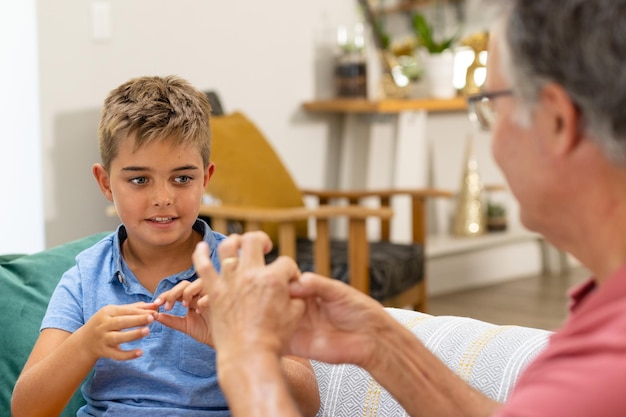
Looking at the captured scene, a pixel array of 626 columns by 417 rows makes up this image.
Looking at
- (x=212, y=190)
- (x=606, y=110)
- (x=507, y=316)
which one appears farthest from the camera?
(x=507, y=316)

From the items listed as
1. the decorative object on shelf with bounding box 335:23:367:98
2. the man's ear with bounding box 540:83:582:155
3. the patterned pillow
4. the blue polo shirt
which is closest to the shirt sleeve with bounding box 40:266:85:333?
the blue polo shirt

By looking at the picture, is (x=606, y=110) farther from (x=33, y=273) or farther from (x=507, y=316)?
(x=507, y=316)

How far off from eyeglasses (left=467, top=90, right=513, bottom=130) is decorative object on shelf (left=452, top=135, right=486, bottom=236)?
3.62m

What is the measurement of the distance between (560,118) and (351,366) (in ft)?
2.56

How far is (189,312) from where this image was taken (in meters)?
1.25

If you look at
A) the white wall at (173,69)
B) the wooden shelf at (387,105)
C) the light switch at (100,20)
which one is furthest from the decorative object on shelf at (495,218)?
the light switch at (100,20)

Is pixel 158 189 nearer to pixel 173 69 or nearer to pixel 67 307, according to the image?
pixel 67 307

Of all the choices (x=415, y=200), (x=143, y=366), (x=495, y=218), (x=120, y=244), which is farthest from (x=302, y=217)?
(x=495, y=218)

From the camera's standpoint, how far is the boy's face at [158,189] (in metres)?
1.39

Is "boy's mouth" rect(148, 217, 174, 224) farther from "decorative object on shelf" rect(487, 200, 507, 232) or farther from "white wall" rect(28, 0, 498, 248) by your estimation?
"decorative object on shelf" rect(487, 200, 507, 232)

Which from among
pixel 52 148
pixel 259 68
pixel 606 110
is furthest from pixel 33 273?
pixel 259 68

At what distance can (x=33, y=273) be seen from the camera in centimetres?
169

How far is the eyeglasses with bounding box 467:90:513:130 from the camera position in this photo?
922 mm

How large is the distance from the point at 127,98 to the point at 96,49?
2.23 meters
